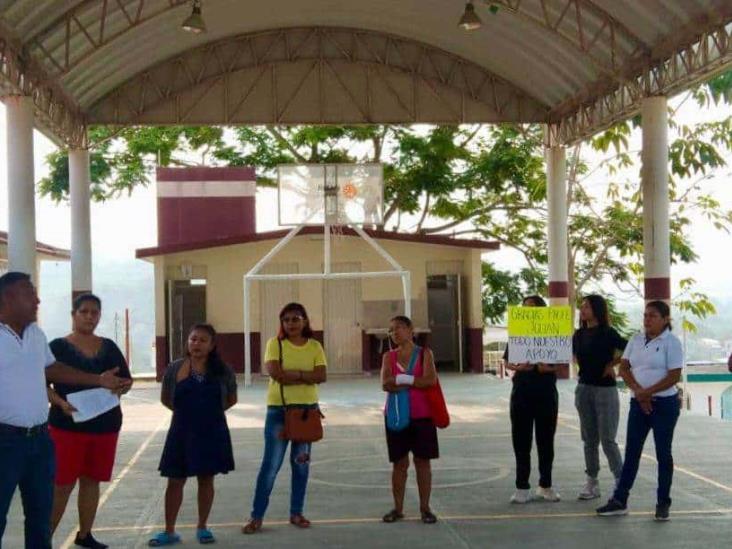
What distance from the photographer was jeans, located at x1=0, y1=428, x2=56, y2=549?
6.22 m

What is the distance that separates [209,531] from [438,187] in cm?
2690

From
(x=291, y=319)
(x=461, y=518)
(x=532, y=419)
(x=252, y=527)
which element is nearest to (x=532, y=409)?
(x=532, y=419)

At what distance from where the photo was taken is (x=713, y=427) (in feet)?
51.8

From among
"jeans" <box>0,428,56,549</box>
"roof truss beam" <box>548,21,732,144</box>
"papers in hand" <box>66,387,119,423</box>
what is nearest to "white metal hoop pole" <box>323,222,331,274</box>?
"roof truss beam" <box>548,21,732,144</box>

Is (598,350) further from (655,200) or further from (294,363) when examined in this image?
(655,200)

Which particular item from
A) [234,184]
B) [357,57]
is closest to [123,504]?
[357,57]

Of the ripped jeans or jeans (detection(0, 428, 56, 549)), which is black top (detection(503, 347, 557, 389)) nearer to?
the ripped jeans

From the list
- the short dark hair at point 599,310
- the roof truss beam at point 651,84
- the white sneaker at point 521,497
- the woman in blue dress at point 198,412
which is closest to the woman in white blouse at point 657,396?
the short dark hair at point 599,310

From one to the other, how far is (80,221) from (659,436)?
16.2m

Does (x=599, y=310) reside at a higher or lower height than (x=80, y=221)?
lower

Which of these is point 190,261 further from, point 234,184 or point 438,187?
point 438,187

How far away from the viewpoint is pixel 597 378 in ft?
31.6

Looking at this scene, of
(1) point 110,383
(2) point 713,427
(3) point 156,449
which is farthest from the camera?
(2) point 713,427

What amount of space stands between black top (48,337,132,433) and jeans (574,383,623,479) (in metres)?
3.83
